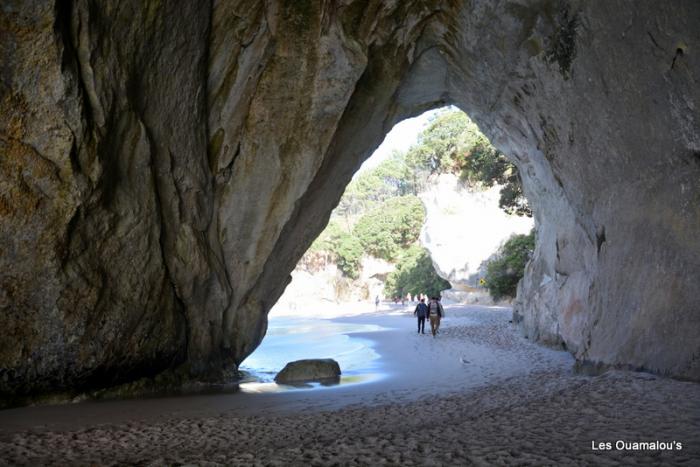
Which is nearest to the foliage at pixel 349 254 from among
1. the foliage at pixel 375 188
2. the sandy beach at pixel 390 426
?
the foliage at pixel 375 188

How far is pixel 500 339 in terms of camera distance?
51.2ft

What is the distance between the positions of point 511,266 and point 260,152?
66.9 ft

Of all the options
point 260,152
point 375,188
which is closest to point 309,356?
point 260,152

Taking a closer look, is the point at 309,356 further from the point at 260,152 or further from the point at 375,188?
the point at 375,188

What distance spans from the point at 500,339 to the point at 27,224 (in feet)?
43.9

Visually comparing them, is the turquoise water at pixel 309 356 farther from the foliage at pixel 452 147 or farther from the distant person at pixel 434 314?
the foliage at pixel 452 147

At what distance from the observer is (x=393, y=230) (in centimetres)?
5350

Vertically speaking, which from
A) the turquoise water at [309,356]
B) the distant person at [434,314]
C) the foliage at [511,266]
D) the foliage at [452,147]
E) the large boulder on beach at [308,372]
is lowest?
the turquoise water at [309,356]

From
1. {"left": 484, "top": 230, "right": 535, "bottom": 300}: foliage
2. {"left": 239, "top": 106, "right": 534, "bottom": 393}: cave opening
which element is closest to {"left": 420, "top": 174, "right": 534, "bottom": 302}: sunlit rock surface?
{"left": 239, "top": 106, "right": 534, "bottom": 393}: cave opening

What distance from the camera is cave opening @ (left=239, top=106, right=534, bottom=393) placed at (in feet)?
62.6

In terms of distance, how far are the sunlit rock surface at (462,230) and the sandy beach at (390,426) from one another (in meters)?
28.9

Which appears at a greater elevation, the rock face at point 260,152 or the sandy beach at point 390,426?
the rock face at point 260,152

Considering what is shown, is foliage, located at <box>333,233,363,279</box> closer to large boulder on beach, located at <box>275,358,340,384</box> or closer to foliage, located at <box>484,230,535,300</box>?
foliage, located at <box>484,230,535,300</box>

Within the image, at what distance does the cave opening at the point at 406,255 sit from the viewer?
19.1 meters
